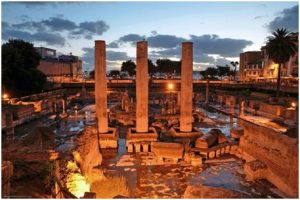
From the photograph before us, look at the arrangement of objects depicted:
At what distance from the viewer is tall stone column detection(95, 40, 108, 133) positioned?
18312 millimetres

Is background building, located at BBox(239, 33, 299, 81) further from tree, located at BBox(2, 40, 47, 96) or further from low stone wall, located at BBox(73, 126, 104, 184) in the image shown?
low stone wall, located at BBox(73, 126, 104, 184)

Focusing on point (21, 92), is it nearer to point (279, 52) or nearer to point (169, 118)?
point (169, 118)

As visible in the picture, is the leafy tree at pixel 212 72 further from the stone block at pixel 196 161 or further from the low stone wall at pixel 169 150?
the stone block at pixel 196 161

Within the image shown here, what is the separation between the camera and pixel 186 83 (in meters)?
19.0

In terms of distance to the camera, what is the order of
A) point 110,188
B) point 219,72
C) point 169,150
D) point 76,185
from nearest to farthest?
point 76,185 → point 110,188 → point 169,150 → point 219,72

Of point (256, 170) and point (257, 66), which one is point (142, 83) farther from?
point (257, 66)

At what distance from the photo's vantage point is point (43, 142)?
13312mm

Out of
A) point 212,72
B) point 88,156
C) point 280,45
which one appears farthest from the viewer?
point 212,72

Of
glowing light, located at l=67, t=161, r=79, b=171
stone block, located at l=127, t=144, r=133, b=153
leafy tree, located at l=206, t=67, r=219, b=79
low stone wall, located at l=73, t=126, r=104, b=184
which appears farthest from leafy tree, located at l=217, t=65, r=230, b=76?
glowing light, located at l=67, t=161, r=79, b=171

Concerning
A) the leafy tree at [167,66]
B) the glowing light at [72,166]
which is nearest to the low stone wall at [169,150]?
the glowing light at [72,166]

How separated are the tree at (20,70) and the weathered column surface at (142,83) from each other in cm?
1707

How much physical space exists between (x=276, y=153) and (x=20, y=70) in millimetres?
27887

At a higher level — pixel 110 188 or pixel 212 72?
pixel 212 72

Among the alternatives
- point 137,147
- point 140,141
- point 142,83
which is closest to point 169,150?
point 137,147
